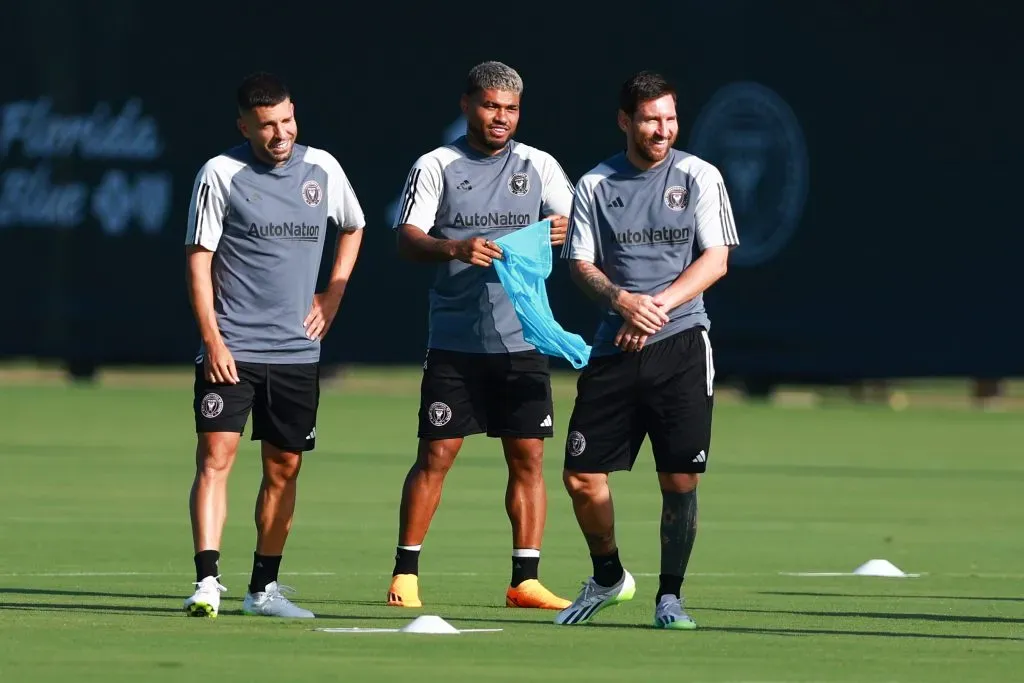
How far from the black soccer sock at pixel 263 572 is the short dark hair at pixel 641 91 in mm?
2269

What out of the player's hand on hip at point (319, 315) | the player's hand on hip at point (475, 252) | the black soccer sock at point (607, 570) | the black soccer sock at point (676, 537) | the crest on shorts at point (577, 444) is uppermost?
the player's hand on hip at point (475, 252)

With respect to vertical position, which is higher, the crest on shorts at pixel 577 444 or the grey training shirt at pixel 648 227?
the grey training shirt at pixel 648 227

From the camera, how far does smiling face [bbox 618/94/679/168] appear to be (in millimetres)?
9258

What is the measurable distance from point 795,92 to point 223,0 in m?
6.68

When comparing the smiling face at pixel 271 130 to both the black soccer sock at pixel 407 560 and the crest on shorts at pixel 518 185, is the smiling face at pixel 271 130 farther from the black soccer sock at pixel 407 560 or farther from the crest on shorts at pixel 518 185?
the black soccer sock at pixel 407 560

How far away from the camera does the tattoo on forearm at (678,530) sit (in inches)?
362

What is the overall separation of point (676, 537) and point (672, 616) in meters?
0.34

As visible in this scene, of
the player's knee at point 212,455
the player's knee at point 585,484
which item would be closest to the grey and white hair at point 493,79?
the player's knee at point 585,484

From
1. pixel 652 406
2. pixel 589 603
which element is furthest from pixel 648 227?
pixel 589 603

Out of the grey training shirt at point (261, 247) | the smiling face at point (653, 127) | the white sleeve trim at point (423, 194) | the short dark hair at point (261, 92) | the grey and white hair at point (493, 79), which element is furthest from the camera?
the white sleeve trim at point (423, 194)

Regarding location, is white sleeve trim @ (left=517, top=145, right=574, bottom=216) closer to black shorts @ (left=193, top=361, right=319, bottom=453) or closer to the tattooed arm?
the tattooed arm

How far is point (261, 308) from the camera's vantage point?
9.72 meters

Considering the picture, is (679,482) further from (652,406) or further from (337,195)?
(337,195)

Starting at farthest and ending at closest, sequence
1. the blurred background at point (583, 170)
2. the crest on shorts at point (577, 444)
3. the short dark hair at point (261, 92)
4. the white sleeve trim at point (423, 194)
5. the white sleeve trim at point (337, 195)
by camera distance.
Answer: the blurred background at point (583, 170)
the white sleeve trim at point (423, 194)
the white sleeve trim at point (337, 195)
the short dark hair at point (261, 92)
the crest on shorts at point (577, 444)
